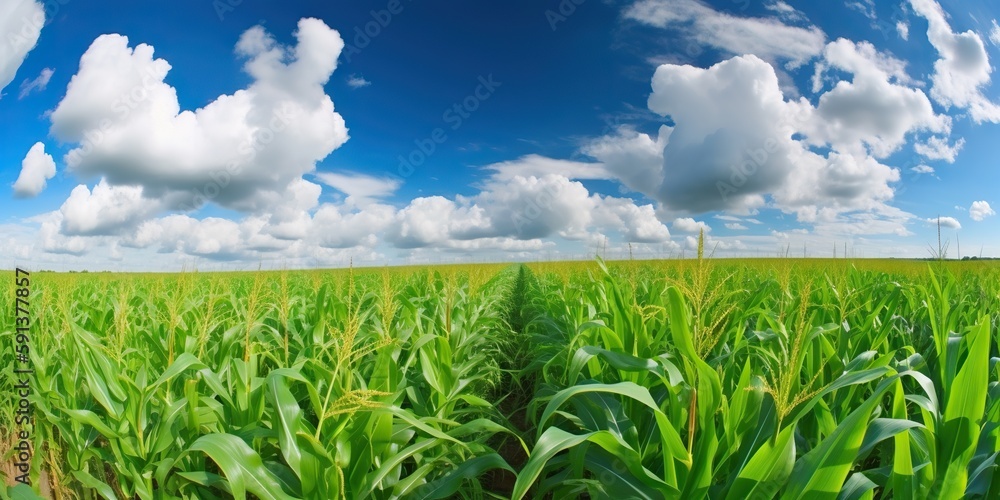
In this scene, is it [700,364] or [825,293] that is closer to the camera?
[700,364]

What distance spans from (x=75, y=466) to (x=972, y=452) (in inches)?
158

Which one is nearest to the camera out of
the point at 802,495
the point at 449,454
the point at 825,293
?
the point at 802,495

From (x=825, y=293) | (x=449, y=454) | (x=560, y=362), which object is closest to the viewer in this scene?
(x=449, y=454)

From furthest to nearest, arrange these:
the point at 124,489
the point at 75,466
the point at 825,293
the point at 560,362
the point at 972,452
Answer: the point at 825,293
the point at 560,362
the point at 75,466
the point at 124,489
the point at 972,452

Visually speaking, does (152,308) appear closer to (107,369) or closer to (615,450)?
(107,369)

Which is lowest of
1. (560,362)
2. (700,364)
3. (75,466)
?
(75,466)

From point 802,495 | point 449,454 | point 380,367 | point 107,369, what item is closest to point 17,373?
point 107,369

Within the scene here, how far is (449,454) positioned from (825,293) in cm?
388

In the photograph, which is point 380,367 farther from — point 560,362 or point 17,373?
point 17,373

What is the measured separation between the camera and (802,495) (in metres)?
1.51

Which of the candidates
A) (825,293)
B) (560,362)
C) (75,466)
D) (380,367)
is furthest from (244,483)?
(825,293)

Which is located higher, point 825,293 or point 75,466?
point 825,293

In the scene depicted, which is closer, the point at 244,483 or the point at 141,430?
the point at 244,483

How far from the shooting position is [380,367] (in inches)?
97.1
